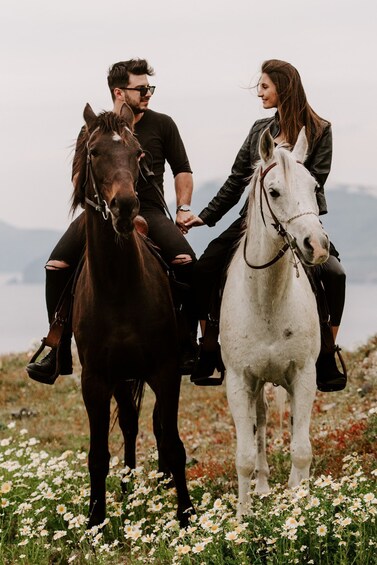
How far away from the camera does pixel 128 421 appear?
32.3 ft

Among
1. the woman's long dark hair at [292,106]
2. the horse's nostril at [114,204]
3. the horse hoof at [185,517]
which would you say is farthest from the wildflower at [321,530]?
the woman's long dark hair at [292,106]

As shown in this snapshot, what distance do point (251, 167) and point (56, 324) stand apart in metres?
2.72

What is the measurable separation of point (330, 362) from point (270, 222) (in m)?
2.16

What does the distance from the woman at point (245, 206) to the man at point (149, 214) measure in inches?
11.7

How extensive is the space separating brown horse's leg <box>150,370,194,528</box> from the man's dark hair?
3066 mm


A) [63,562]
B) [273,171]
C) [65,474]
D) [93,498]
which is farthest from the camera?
[65,474]

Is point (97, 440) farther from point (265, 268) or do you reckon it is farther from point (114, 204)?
point (114, 204)

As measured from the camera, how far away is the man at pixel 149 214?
820cm

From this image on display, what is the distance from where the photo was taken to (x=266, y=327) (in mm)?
6895

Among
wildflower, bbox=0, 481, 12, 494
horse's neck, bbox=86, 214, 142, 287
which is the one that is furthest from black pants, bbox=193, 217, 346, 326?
wildflower, bbox=0, 481, 12, 494

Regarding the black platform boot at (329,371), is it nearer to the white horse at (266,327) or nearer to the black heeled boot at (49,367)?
the white horse at (266,327)

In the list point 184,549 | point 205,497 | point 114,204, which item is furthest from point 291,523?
point 114,204

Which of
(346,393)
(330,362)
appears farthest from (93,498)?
(346,393)

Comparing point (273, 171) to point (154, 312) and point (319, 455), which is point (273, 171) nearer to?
point (154, 312)
